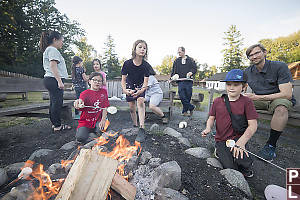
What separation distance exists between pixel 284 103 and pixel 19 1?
90.7 feet

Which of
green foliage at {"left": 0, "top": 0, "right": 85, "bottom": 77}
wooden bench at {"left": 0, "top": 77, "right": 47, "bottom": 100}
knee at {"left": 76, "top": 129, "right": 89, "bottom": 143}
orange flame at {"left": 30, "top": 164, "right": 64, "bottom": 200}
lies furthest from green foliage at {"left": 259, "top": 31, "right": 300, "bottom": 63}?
green foliage at {"left": 0, "top": 0, "right": 85, "bottom": 77}

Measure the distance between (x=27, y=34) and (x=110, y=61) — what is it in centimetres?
2550

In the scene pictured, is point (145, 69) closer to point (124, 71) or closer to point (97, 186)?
point (124, 71)

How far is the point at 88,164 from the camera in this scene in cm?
121

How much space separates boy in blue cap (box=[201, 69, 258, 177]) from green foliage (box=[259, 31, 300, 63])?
39199 mm

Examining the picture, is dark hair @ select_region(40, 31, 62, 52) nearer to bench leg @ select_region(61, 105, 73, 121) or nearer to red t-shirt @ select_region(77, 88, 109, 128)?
red t-shirt @ select_region(77, 88, 109, 128)

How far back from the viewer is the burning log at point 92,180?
1094 millimetres

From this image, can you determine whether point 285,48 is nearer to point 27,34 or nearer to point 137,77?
point 137,77

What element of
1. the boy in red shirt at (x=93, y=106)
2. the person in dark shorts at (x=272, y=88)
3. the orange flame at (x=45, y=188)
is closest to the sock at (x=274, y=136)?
the person in dark shorts at (x=272, y=88)

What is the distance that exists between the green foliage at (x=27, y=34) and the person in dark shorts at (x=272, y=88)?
74.3 ft

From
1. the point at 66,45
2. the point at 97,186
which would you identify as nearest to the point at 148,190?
the point at 97,186

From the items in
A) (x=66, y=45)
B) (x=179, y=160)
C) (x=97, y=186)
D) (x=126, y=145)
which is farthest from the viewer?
(x=66, y=45)

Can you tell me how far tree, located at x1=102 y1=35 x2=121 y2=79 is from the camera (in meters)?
43.3

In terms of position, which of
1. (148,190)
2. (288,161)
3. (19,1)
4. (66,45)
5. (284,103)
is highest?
(19,1)
